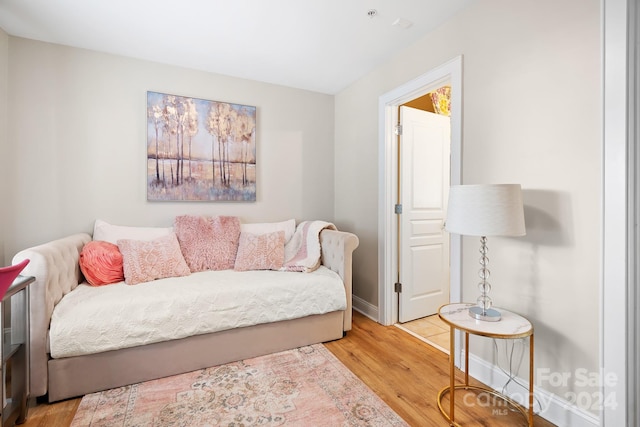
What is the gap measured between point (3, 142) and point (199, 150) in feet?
4.46

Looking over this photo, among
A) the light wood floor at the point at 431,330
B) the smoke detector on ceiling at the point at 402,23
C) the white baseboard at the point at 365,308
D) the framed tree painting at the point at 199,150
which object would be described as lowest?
the light wood floor at the point at 431,330

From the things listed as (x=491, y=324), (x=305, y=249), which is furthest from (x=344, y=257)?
(x=491, y=324)

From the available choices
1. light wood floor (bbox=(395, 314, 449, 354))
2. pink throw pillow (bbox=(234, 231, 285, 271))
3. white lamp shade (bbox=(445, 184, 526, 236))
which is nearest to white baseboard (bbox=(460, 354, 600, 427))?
light wood floor (bbox=(395, 314, 449, 354))

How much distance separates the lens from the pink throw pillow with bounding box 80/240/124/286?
2051mm

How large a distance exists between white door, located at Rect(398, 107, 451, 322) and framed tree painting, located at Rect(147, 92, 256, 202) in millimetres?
1541

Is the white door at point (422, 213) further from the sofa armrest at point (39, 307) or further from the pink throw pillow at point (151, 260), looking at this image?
the sofa armrest at point (39, 307)

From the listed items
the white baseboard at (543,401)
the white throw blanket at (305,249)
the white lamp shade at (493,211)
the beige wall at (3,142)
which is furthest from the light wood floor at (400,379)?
the beige wall at (3,142)

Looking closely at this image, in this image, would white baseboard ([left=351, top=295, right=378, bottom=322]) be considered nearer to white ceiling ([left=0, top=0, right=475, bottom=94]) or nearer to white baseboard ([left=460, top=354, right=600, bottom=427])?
white baseboard ([left=460, top=354, right=600, bottom=427])

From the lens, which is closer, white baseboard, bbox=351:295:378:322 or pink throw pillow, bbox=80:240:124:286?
→ pink throw pillow, bbox=80:240:124:286

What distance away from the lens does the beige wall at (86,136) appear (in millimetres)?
2281

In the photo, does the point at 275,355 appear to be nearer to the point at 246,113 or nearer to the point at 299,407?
the point at 299,407

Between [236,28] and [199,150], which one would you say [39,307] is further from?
[236,28]

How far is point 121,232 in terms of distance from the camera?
245cm

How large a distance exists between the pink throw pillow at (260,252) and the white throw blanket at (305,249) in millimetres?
113
